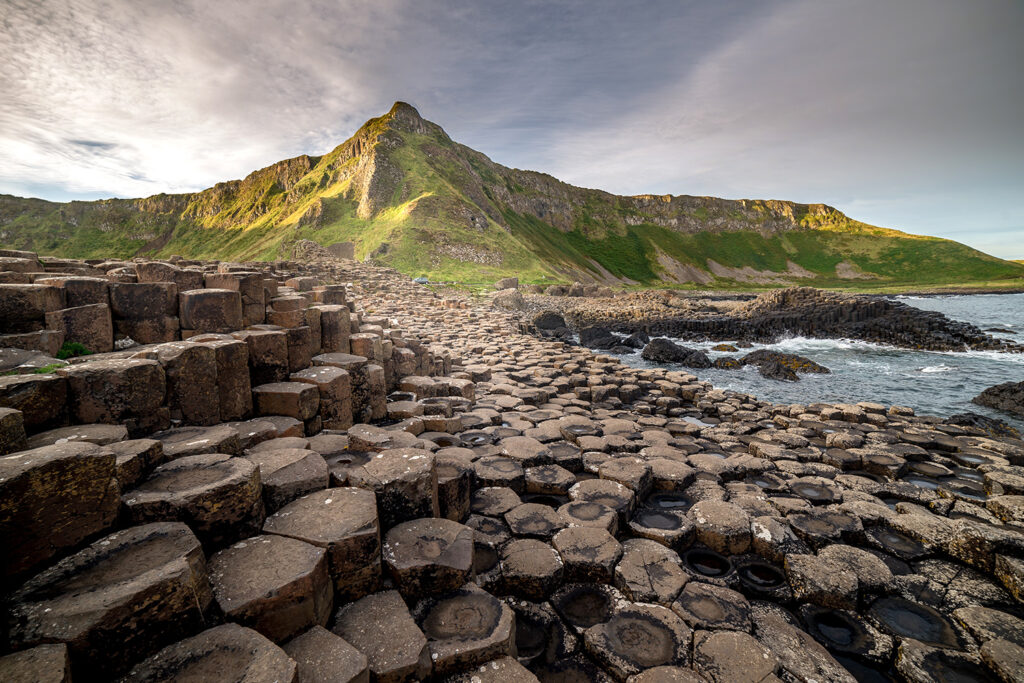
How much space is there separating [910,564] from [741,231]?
160539 mm

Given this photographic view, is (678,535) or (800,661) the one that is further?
(678,535)

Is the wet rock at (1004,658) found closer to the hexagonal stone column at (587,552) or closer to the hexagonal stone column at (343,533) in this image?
the hexagonal stone column at (587,552)

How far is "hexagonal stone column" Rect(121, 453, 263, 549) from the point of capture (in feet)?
8.61

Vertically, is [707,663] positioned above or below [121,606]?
below

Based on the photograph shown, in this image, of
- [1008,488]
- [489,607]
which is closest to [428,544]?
[489,607]

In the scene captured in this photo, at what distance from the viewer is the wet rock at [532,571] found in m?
3.48

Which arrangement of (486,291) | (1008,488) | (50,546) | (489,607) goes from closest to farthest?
(50,546)
(489,607)
(1008,488)
(486,291)

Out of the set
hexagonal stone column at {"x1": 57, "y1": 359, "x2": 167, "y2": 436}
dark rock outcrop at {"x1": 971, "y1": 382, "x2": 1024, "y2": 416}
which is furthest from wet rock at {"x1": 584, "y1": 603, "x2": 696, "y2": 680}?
dark rock outcrop at {"x1": 971, "y1": 382, "x2": 1024, "y2": 416}

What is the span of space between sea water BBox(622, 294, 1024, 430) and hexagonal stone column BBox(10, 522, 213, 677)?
15.4 metres

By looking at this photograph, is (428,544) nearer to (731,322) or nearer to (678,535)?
(678,535)

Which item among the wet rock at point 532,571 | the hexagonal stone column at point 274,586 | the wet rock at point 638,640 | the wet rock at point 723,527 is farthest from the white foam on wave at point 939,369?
the hexagonal stone column at point 274,586

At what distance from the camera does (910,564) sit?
13.4ft

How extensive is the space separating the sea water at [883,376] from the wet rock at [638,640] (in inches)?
498

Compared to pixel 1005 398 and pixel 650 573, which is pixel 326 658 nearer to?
pixel 650 573
